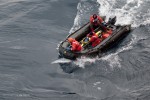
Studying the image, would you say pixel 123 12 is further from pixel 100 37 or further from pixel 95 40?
pixel 95 40

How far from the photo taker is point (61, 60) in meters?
21.9

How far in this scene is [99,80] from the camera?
19.7m

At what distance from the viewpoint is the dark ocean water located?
61.3 feet

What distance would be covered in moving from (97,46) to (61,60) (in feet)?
9.16

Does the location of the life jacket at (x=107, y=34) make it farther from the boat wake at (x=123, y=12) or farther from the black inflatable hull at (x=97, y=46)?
the boat wake at (x=123, y=12)

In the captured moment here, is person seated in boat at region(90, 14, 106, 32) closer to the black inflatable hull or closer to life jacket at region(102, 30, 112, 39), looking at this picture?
the black inflatable hull

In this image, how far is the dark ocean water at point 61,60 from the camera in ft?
61.3

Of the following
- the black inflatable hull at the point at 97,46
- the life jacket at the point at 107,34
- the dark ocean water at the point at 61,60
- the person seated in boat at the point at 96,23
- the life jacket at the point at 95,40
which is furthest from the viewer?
the person seated in boat at the point at 96,23

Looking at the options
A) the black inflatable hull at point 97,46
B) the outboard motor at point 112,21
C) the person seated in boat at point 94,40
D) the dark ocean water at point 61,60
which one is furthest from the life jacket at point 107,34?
the outboard motor at point 112,21

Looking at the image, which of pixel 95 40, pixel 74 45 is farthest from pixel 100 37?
pixel 74 45

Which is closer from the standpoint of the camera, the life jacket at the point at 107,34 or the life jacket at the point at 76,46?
the life jacket at the point at 76,46

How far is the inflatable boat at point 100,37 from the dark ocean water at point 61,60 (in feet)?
1.80

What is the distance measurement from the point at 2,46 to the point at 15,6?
6.99 m

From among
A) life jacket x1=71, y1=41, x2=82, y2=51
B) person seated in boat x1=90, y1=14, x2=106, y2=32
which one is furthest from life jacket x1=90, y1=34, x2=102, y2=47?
person seated in boat x1=90, y1=14, x2=106, y2=32
